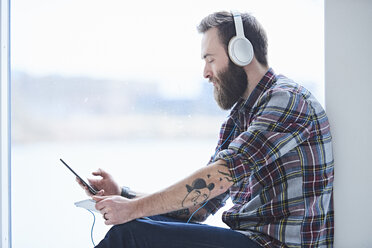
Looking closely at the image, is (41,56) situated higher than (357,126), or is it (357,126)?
(41,56)

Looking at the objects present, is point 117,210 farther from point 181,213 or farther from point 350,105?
point 350,105

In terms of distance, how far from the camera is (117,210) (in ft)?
3.67

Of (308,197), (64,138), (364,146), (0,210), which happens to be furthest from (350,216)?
(0,210)

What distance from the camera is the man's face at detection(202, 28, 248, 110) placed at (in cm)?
133

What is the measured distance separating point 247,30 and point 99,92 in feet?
2.19

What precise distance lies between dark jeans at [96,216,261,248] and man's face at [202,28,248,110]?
0.46 m

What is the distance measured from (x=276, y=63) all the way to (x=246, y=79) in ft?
1.18

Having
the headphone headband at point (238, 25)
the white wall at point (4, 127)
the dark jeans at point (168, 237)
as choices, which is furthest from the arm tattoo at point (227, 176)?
the white wall at point (4, 127)

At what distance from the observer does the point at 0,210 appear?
160 centimetres

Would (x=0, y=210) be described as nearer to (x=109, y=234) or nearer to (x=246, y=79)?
(x=109, y=234)

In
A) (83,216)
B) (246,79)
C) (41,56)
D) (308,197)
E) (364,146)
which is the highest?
(41,56)

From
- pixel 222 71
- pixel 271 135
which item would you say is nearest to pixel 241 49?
pixel 222 71

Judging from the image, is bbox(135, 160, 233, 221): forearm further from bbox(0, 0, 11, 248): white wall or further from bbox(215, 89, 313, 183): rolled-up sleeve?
bbox(0, 0, 11, 248): white wall

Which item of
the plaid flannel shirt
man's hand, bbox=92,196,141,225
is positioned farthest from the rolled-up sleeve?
man's hand, bbox=92,196,141,225
